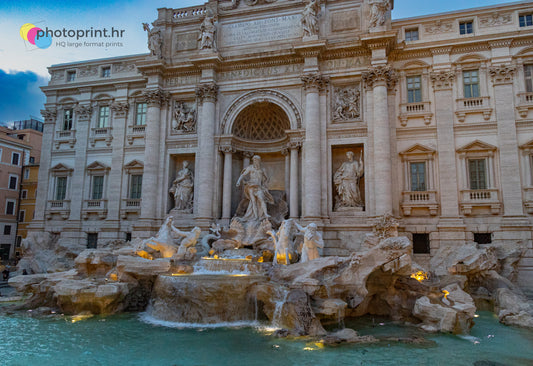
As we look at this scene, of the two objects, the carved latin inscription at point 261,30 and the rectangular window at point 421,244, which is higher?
the carved latin inscription at point 261,30

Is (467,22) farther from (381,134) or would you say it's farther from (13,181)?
(13,181)

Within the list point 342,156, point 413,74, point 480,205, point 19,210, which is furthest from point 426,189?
point 19,210

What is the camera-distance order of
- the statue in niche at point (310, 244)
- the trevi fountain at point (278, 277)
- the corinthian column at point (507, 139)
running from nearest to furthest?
the trevi fountain at point (278, 277), the statue in niche at point (310, 244), the corinthian column at point (507, 139)

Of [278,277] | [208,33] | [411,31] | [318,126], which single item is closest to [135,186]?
[208,33]

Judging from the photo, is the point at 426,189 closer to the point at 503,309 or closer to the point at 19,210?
the point at 503,309

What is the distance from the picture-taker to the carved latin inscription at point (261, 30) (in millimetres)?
20875

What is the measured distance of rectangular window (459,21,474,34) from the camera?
1912 centimetres

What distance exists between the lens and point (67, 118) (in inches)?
987

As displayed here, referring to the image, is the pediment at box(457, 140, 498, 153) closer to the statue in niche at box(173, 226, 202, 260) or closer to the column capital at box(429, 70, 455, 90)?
the column capital at box(429, 70, 455, 90)

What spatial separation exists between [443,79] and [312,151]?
23.8 ft

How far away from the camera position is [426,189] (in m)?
18.5

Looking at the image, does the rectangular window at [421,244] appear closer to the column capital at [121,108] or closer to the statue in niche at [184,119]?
the statue in niche at [184,119]

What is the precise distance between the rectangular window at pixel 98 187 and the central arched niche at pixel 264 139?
844cm

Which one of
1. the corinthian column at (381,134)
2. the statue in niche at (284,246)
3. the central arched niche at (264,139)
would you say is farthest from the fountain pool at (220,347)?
the central arched niche at (264,139)
